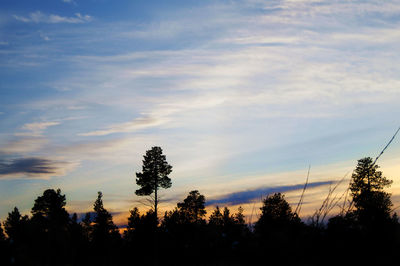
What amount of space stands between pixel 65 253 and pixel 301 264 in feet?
12.1

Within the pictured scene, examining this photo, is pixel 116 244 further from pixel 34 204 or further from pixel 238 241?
pixel 34 204

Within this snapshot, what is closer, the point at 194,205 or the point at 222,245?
the point at 222,245

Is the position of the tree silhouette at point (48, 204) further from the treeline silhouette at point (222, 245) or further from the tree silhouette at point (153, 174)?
the treeline silhouette at point (222, 245)

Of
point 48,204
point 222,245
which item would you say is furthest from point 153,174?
point 222,245

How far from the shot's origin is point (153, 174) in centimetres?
3956

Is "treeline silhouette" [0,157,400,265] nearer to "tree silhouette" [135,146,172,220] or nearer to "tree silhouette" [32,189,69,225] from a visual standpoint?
"tree silhouette" [135,146,172,220]

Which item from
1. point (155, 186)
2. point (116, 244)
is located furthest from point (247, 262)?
point (155, 186)

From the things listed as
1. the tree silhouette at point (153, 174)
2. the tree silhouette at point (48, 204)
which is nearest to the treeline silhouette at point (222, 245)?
the tree silhouette at point (153, 174)

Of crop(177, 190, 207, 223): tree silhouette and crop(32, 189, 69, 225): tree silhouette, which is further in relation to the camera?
crop(177, 190, 207, 223): tree silhouette

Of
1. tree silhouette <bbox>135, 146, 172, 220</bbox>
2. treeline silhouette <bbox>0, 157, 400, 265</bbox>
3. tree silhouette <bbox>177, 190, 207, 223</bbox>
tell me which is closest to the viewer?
treeline silhouette <bbox>0, 157, 400, 265</bbox>

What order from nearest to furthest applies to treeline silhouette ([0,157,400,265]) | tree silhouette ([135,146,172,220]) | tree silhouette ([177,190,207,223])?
1. treeline silhouette ([0,157,400,265])
2. tree silhouette ([135,146,172,220])
3. tree silhouette ([177,190,207,223])

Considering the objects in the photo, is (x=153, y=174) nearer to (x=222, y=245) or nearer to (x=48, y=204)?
(x=48, y=204)

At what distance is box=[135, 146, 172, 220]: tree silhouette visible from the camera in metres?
39.0

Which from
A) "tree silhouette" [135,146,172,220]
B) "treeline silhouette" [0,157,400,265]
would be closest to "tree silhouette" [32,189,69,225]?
"tree silhouette" [135,146,172,220]
